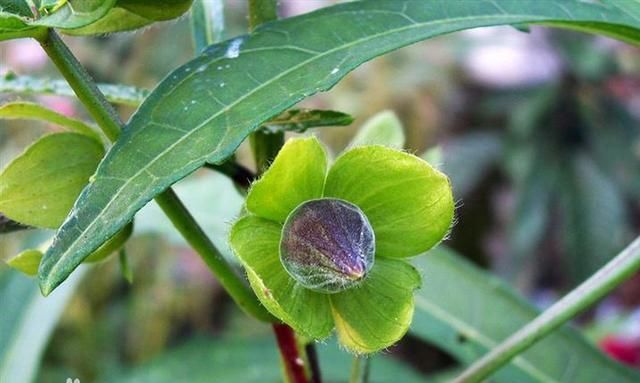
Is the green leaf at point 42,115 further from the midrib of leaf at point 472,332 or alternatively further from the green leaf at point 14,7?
the midrib of leaf at point 472,332

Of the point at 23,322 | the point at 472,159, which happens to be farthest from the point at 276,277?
the point at 472,159

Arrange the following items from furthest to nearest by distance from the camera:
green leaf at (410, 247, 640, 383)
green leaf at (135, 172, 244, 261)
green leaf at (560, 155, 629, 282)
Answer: green leaf at (560, 155, 629, 282) → green leaf at (135, 172, 244, 261) → green leaf at (410, 247, 640, 383)

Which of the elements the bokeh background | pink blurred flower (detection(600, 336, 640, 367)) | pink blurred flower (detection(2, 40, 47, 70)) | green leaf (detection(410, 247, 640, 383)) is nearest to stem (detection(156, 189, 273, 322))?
green leaf (detection(410, 247, 640, 383))

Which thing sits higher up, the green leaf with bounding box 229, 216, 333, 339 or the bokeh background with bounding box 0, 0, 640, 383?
the green leaf with bounding box 229, 216, 333, 339

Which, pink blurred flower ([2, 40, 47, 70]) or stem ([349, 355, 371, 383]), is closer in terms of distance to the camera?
stem ([349, 355, 371, 383])

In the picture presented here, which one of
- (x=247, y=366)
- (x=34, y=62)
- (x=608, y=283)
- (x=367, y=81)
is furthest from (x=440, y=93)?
(x=608, y=283)

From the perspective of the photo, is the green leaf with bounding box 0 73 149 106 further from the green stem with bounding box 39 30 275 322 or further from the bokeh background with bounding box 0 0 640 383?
the bokeh background with bounding box 0 0 640 383

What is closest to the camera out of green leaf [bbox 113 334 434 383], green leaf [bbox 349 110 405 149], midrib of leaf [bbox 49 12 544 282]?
midrib of leaf [bbox 49 12 544 282]
